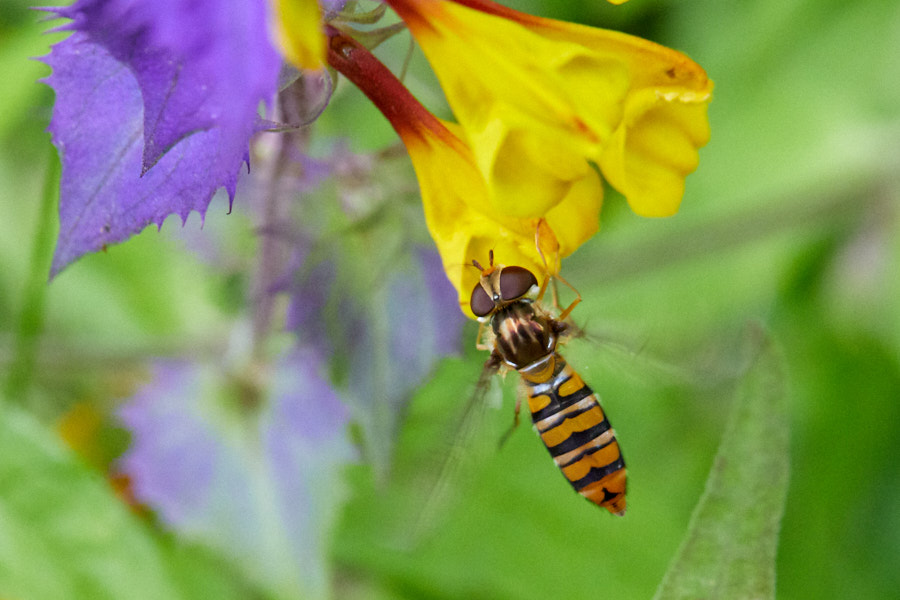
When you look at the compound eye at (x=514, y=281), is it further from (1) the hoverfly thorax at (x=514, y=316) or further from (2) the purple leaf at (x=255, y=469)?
(2) the purple leaf at (x=255, y=469)

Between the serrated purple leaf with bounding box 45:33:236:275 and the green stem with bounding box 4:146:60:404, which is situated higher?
the serrated purple leaf with bounding box 45:33:236:275

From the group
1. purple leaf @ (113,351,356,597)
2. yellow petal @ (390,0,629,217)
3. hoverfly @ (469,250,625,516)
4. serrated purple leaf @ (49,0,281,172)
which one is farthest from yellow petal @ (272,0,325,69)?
purple leaf @ (113,351,356,597)

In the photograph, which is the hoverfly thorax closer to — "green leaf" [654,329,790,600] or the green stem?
"green leaf" [654,329,790,600]

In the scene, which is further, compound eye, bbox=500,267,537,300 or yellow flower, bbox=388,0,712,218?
compound eye, bbox=500,267,537,300

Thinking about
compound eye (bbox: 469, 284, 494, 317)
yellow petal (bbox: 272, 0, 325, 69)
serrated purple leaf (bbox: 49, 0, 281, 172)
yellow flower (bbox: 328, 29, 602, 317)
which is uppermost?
yellow petal (bbox: 272, 0, 325, 69)

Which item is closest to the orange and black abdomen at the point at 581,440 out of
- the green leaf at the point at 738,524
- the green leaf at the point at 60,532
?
the green leaf at the point at 738,524

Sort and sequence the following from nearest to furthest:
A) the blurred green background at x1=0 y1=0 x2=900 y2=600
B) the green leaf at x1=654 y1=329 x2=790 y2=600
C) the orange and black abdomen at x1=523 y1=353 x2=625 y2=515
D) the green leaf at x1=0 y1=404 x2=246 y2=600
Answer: the green leaf at x1=654 y1=329 x2=790 y2=600 → the orange and black abdomen at x1=523 y1=353 x2=625 y2=515 → the green leaf at x1=0 y1=404 x2=246 y2=600 → the blurred green background at x1=0 y1=0 x2=900 y2=600

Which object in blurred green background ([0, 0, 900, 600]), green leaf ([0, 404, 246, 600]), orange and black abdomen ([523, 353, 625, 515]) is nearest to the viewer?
orange and black abdomen ([523, 353, 625, 515])

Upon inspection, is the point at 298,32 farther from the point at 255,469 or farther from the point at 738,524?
the point at 255,469
